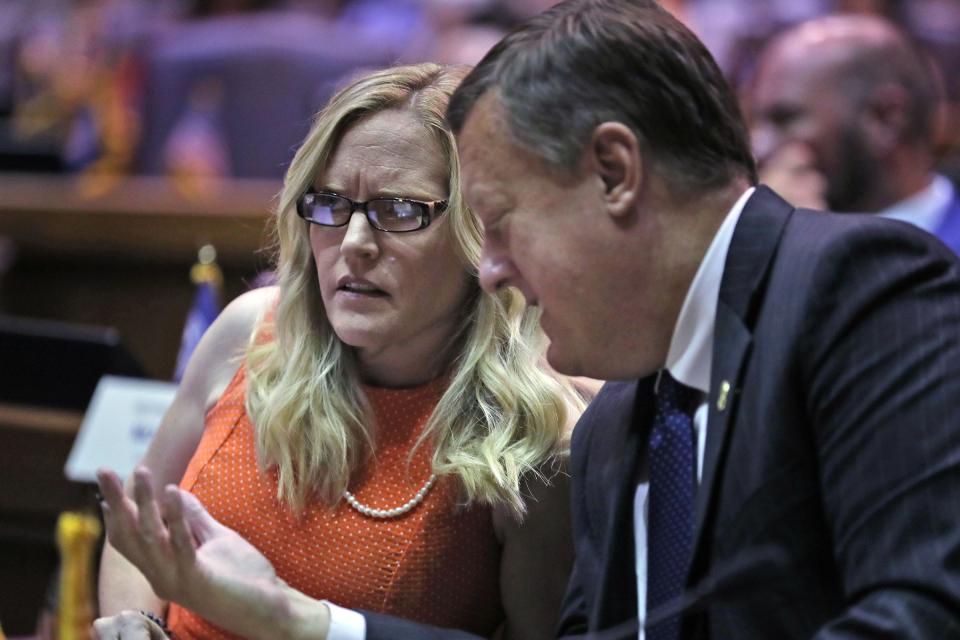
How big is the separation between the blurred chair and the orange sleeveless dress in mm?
3425

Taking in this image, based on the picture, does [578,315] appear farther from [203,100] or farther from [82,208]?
[203,100]

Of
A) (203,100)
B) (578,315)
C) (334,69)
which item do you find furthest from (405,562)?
(203,100)

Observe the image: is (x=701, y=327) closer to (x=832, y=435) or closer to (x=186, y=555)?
(x=832, y=435)

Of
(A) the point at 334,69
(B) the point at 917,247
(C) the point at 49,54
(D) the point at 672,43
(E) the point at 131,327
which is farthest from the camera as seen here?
(C) the point at 49,54

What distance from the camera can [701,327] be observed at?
1487 millimetres

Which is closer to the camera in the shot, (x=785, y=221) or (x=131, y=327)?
(x=785, y=221)

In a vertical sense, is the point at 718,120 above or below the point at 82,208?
above

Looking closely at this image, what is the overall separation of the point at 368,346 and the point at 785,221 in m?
0.79

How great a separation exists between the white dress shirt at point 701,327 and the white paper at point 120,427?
1630 mm

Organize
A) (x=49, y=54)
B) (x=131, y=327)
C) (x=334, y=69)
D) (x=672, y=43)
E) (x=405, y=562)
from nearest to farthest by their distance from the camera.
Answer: (x=672, y=43) < (x=405, y=562) < (x=131, y=327) < (x=334, y=69) < (x=49, y=54)

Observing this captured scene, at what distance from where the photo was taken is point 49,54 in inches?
282

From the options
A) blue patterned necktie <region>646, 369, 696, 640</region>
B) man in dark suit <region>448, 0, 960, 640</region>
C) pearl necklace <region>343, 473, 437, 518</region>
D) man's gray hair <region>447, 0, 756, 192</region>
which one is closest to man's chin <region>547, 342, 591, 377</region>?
man in dark suit <region>448, 0, 960, 640</region>

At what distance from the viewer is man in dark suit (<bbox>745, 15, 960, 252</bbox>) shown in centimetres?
419

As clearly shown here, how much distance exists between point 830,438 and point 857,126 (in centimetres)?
308
